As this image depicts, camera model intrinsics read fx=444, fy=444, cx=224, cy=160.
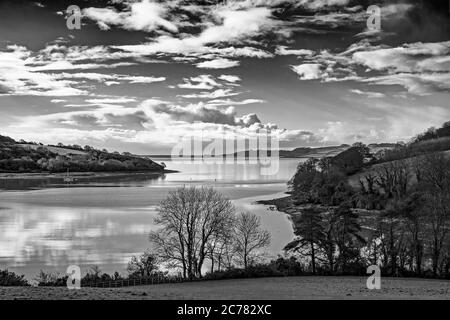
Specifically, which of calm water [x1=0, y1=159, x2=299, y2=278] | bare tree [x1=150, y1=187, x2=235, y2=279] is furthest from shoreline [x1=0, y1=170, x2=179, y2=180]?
bare tree [x1=150, y1=187, x2=235, y2=279]

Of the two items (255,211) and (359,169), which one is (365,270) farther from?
(359,169)

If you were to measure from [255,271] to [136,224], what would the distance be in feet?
63.3

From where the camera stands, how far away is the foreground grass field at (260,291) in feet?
38.0

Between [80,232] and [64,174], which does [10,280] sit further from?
[64,174]

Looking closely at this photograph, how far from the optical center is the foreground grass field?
38.0 ft

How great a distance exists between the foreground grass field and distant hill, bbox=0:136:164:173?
122m

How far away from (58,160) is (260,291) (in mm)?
131627

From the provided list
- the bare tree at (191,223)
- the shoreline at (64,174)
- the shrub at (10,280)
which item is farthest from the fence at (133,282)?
the shoreline at (64,174)

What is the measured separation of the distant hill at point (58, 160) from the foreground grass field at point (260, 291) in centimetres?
12204

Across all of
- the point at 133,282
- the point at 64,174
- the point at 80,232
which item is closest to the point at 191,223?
the point at 133,282
